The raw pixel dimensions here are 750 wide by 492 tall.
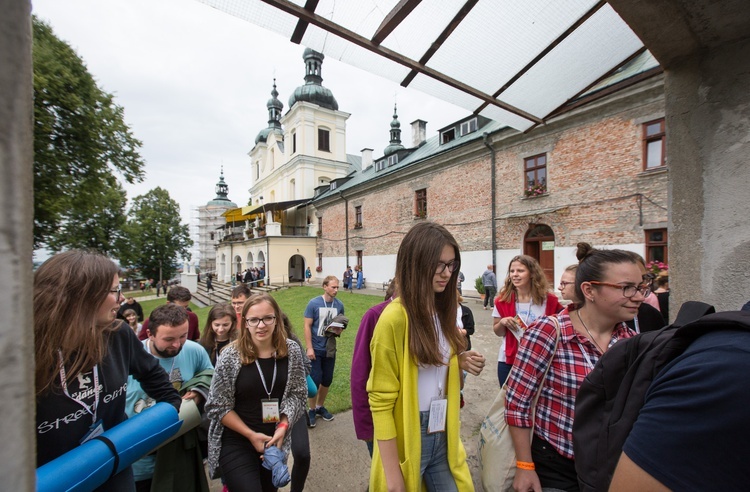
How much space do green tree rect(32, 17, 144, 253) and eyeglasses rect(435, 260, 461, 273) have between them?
1219 centimetres

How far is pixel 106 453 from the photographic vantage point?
1590 millimetres

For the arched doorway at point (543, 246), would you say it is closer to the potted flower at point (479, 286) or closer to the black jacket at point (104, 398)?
the potted flower at point (479, 286)

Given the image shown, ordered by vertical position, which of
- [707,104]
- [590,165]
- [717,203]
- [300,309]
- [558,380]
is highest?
[590,165]

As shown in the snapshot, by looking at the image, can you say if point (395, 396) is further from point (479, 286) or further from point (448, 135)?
point (448, 135)

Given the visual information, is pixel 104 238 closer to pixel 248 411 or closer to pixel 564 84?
pixel 248 411

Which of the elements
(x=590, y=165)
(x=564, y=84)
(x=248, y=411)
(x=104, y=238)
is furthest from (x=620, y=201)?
(x=104, y=238)

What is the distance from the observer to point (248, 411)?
251 cm

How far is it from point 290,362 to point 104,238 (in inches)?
1012

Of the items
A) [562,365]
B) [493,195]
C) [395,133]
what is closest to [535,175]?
[493,195]

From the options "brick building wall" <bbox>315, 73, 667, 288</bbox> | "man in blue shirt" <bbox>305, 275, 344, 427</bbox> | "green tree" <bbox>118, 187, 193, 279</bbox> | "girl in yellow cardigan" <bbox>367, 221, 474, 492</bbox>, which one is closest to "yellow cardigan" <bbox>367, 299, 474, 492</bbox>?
"girl in yellow cardigan" <bbox>367, 221, 474, 492</bbox>

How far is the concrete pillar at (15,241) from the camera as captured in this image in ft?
1.63

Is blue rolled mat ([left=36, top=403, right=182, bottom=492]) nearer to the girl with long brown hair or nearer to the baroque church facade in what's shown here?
the girl with long brown hair

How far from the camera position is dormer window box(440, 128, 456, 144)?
778 inches

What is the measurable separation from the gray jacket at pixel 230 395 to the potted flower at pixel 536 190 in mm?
13616
